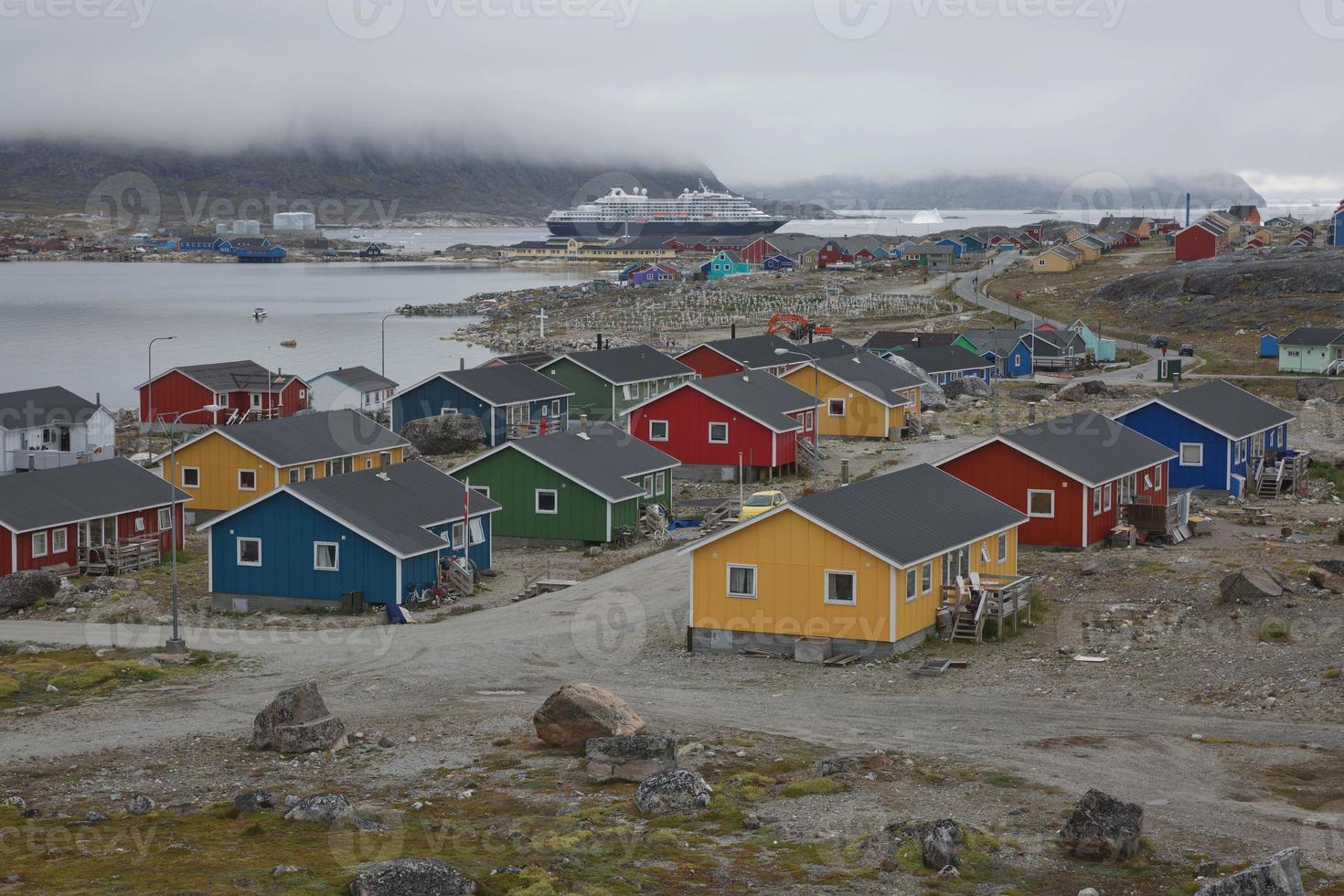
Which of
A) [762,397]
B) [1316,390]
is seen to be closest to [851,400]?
[762,397]

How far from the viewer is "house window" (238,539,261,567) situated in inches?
1348

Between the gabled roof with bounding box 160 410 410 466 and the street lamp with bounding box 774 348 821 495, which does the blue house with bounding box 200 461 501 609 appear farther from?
the street lamp with bounding box 774 348 821 495

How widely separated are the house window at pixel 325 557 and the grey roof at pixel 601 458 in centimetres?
750

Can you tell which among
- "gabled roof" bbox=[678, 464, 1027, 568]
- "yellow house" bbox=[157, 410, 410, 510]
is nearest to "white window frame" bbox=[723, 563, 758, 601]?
"gabled roof" bbox=[678, 464, 1027, 568]

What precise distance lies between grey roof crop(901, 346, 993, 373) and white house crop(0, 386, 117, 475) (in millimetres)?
37861

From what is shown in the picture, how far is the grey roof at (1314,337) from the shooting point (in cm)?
8050

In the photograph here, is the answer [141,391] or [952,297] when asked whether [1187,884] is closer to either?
[141,391]

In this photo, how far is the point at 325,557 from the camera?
33.8m

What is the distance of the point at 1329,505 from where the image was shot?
4500 cm

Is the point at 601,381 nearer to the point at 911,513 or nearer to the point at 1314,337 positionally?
the point at 911,513

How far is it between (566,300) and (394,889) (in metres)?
137

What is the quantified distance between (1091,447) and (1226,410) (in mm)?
10129

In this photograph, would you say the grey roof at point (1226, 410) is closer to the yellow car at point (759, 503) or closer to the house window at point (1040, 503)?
the house window at point (1040, 503)

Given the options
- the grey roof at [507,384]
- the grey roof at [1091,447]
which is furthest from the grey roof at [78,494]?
the grey roof at [1091,447]
